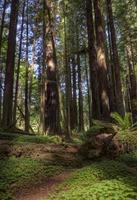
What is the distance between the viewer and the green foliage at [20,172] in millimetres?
7058

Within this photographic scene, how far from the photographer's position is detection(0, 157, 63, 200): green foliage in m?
7.06

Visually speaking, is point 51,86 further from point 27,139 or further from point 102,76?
point 27,139

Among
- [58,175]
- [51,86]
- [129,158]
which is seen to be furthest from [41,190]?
[51,86]

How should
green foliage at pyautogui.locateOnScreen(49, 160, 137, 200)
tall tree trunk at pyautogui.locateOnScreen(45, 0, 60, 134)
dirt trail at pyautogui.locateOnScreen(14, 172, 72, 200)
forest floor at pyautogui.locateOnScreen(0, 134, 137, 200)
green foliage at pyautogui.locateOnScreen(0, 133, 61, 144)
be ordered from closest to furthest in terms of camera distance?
1. green foliage at pyautogui.locateOnScreen(49, 160, 137, 200)
2. forest floor at pyautogui.locateOnScreen(0, 134, 137, 200)
3. dirt trail at pyautogui.locateOnScreen(14, 172, 72, 200)
4. green foliage at pyautogui.locateOnScreen(0, 133, 61, 144)
5. tall tree trunk at pyautogui.locateOnScreen(45, 0, 60, 134)

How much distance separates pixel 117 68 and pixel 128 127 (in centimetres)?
901

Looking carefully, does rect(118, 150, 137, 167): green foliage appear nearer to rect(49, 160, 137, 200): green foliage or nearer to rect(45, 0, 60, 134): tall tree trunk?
rect(49, 160, 137, 200): green foliage

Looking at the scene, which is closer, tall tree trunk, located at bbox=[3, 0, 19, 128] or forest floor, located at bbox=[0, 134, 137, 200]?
forest floor, located at bbox=[0, 134, 137, 200]

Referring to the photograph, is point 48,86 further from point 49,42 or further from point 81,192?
point 81,192

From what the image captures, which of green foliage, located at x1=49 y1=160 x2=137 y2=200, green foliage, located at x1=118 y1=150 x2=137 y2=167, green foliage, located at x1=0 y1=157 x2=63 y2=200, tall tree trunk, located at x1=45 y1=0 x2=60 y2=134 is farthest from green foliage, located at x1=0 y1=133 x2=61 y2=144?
green foliage, located at x1=49 y1=160 x2=137 y2=200

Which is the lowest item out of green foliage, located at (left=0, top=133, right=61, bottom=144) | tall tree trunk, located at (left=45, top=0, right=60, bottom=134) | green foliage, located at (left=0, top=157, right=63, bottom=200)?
green foliage, located at (left=0, top=157, right=63, bottom=200)

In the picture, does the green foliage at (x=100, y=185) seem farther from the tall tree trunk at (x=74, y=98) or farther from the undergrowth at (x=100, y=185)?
the tall tree trunk at (x=74, y=98)

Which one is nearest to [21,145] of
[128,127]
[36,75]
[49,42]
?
[128,127]

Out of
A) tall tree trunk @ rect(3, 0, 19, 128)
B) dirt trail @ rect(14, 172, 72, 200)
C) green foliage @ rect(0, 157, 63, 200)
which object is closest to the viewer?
dirt trail @ rect(14, 172, 72, 200)

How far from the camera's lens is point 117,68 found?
19516 millimetres
